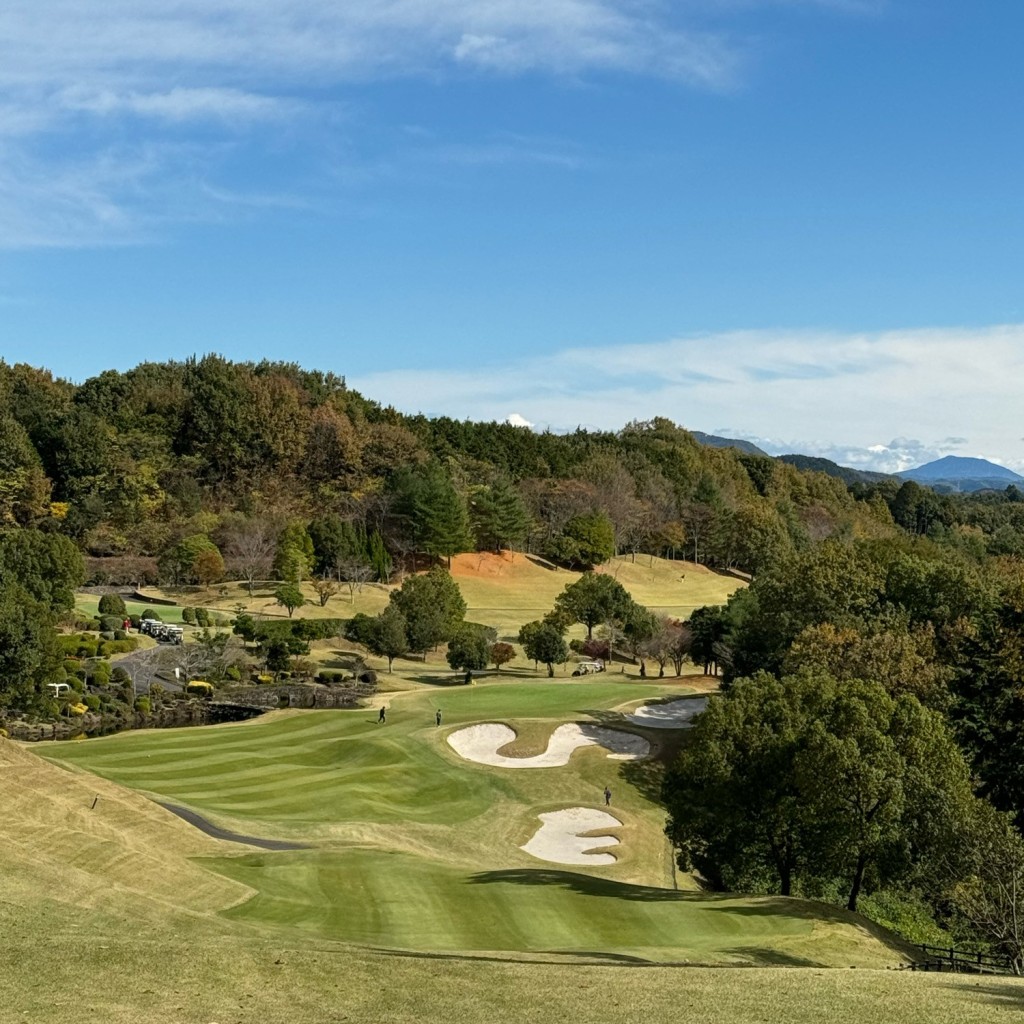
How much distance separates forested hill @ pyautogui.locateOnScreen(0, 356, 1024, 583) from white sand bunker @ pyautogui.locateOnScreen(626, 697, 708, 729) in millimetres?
49088

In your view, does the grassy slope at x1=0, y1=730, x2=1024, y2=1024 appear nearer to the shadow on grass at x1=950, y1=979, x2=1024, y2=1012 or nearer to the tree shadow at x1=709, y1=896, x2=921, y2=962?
the shadow on grass at x1=950, y1=979, x2=1024, y2=1012

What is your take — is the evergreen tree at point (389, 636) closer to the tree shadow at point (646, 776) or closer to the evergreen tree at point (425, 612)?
the evergreen tree at point (425, 612)

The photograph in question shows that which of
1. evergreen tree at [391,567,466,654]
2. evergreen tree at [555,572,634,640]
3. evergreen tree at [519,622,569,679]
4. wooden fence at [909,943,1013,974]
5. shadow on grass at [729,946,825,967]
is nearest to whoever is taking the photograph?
shadow on grass at [729,946,825,967]

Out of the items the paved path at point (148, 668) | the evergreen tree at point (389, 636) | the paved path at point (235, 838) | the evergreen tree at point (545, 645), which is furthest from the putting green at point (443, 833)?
the paved path at point (148, 668)

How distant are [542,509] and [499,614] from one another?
119 feet

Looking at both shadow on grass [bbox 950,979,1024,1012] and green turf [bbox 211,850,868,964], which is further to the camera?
green turf [bbox 211,850,868,964]

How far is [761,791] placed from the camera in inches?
1364

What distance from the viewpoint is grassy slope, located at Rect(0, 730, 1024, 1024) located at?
14.9 metres

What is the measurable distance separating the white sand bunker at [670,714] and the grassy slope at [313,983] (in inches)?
1262

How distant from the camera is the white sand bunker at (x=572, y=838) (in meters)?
39.4

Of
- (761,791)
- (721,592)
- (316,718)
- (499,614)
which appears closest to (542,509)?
(721,592)

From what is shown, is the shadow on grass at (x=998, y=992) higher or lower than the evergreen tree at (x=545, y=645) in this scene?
lower

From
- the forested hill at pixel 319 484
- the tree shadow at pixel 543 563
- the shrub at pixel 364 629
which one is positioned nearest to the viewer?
the shrub at pixel 364 629

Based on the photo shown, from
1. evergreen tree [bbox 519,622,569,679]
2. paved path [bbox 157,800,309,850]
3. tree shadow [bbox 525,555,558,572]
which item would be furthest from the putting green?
tree shadow [bbox 525,555,558,572]
